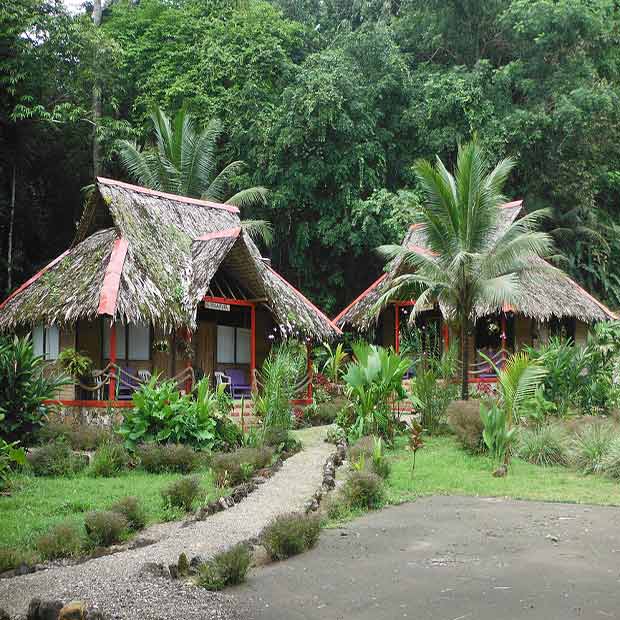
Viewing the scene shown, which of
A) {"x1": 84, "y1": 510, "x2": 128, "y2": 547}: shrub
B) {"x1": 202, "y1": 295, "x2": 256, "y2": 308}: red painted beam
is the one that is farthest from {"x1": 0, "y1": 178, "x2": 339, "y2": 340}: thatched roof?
{"x1": 84, "y1": 510, "x2": 128, "y2": 547}: shrub

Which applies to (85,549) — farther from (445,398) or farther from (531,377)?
(445,398)

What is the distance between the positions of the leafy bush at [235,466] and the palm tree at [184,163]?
542 inches

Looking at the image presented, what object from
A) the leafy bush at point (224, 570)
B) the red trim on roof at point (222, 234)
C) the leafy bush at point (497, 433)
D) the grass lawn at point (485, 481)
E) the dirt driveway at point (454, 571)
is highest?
the red trim on roof at point (222, 234)

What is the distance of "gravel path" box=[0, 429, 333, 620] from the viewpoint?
194 inches

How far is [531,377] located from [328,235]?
1245 centimetres

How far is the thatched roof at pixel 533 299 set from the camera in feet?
64.2

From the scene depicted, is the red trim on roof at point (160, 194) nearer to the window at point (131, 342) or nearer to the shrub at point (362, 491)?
the window at point (131, 342)

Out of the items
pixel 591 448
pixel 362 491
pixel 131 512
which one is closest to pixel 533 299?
pixel 591 448

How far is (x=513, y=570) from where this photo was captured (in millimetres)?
5871

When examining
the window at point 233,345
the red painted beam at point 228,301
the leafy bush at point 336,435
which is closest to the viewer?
the leafy bush at point 336,435

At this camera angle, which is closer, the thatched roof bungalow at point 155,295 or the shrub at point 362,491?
the shrub at point 362,491

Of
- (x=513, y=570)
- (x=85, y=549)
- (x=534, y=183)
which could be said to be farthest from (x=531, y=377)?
(x=534, y=183)

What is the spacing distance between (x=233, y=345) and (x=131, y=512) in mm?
11339

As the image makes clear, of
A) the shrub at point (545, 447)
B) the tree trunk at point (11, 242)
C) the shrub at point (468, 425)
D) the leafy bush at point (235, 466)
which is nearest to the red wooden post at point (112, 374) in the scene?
the leafy bush at point (235, 466)
